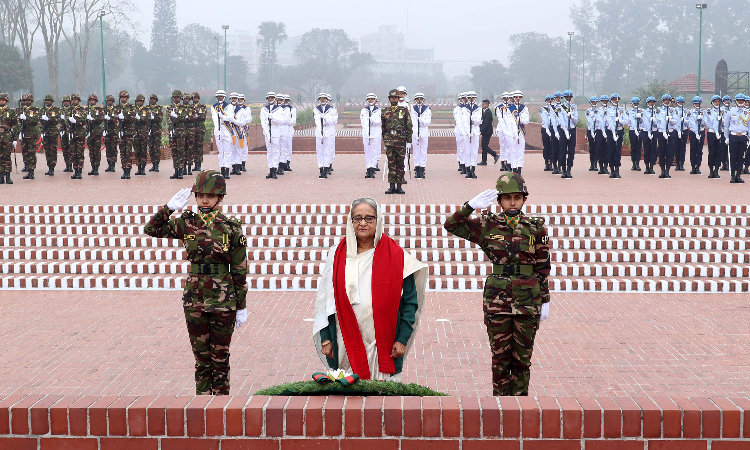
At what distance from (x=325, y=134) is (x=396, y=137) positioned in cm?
336

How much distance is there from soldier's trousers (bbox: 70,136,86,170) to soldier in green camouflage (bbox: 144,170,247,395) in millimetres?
13815

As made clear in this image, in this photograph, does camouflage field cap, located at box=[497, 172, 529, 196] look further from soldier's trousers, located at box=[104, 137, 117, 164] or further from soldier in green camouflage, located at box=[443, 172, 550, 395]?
soldier's trousers, located at box=[104, 137, 117, 164]

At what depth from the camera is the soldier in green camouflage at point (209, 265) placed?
4.75 m

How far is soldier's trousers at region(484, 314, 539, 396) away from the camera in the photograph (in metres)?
4.69

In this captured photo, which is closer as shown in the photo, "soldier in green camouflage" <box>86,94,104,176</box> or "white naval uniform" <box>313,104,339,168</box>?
"white naval uniform" <box>313,104,339,168</box>

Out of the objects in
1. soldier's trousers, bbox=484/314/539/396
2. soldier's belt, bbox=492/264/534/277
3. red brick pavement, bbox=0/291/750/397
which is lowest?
red brick pavement, bbox=0/291/750/397

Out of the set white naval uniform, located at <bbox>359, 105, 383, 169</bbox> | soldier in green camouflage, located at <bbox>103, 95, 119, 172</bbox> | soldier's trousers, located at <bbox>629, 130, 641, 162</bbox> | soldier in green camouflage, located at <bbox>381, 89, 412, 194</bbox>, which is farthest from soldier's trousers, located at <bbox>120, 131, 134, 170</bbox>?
soldier's trousers, located at <bbox>629, 130, 641, 162</bbox>

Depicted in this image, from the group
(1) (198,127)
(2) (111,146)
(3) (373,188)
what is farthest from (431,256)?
(2) (111,146)

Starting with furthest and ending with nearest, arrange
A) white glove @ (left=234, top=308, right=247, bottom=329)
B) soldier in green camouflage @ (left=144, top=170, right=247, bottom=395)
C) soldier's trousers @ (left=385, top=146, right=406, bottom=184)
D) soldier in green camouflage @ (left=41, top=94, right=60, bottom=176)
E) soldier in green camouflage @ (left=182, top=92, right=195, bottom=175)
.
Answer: soldier in green camouflage @ (left=41, top=94, right=60, bottom=176)
soldier in green camouflage @ (left=182, top=92, right=195, bottom=175)
soldier's trousers @ (left=385, top=146, right=406, bottom=184)
white glove @ (left=234, top=308, right=247, bottom=329)
soldier in green camouflage @ (left=144, top=170, right=247, bottom=395)

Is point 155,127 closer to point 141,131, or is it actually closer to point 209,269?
point 141,131

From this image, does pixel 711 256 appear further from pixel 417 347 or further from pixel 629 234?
pixel 417 347

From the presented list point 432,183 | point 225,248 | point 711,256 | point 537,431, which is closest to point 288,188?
point 432,183

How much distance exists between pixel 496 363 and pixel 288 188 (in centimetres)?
1091

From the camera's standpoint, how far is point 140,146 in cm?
1827
